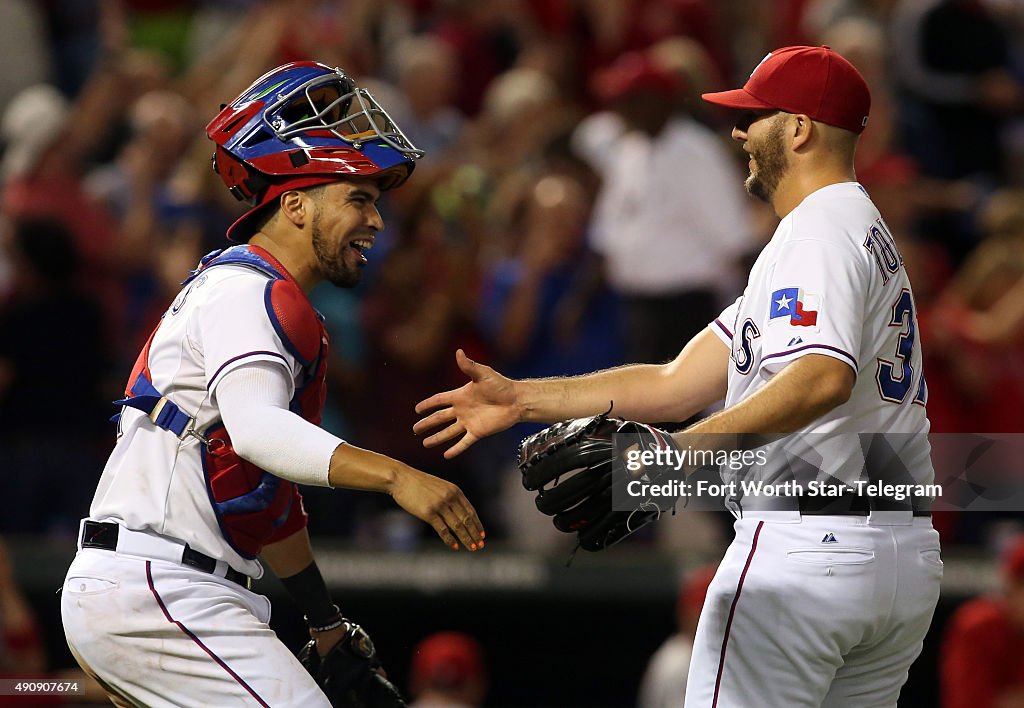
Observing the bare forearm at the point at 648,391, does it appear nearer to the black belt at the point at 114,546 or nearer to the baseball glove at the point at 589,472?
the baseball glove at the point at 589,472

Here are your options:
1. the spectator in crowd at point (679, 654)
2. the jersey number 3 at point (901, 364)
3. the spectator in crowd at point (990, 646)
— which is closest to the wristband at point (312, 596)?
the jersey number 3 at point (901, 364)

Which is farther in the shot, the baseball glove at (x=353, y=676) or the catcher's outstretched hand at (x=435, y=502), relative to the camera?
the baseball glove at (x=353, y=676)

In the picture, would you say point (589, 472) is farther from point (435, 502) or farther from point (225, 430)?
point (225, 430)

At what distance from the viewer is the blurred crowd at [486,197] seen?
23.8 feet

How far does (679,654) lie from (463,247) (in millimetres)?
2259

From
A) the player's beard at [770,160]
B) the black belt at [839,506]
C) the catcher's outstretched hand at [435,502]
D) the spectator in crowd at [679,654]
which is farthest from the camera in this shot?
the spectator in crowd at [679,654]

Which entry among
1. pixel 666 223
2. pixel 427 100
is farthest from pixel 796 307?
pixel 427 100

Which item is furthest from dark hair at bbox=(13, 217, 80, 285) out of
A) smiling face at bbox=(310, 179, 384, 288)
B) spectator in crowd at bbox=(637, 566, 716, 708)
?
smiling face at bbox=(310, 179, 384, 288)

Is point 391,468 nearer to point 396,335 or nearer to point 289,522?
point 289,522

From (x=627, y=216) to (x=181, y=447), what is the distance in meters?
4.52

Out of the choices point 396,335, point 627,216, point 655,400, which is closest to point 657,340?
point 627,216

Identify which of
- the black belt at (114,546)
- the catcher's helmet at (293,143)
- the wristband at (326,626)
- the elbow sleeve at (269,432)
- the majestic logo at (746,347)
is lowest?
the wristband at (326,626)

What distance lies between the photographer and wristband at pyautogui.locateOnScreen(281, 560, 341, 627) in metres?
4.11

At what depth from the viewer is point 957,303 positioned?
8.23 metres
